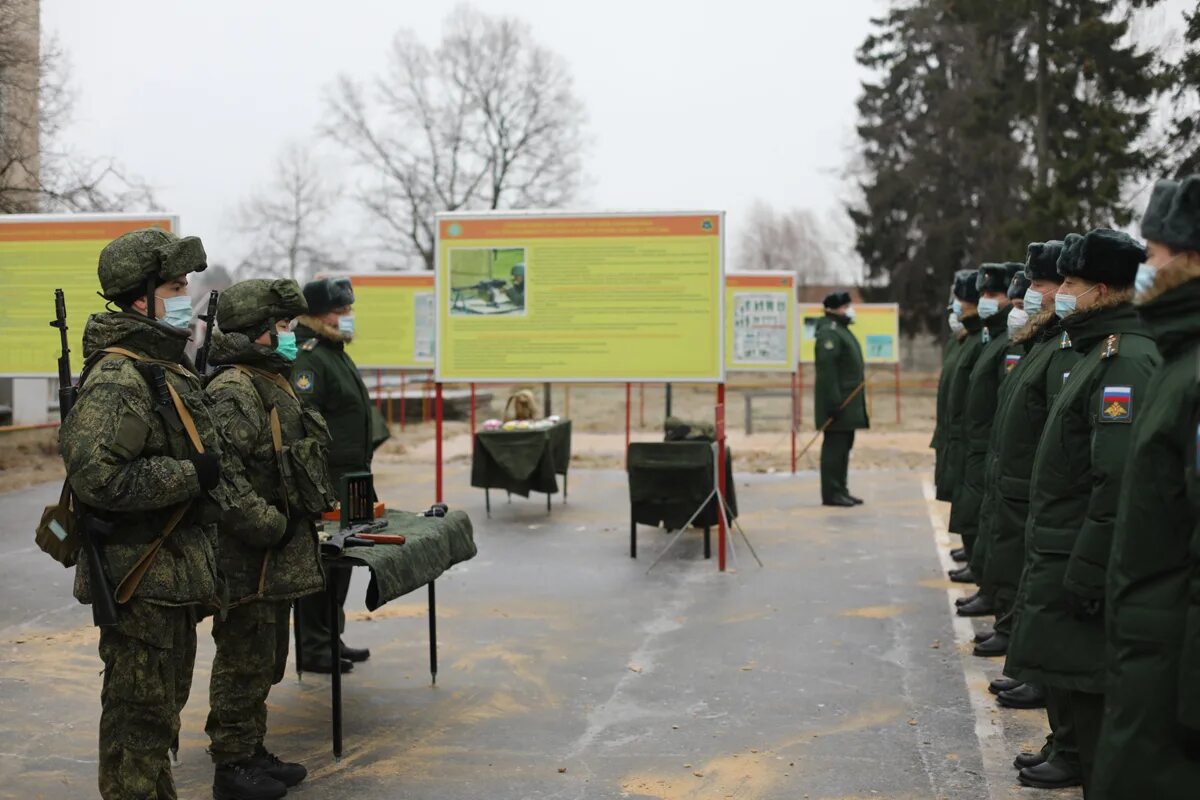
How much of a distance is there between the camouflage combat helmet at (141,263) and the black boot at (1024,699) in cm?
404

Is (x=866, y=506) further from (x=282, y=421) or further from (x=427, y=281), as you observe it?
(x=282, y=421)

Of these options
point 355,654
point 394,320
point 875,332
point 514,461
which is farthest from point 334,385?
point 875,332

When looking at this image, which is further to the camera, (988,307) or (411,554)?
(988,307)

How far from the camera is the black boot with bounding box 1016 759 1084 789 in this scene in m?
4.80

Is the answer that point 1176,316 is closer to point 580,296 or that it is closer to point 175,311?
point 175,311

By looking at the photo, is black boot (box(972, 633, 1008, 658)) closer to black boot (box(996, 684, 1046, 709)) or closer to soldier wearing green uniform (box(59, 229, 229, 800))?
black boot (box(996, 684, 1046, 709))

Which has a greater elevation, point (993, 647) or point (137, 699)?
point (137, 699)

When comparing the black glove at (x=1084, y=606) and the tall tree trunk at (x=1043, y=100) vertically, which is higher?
the tall tree trunk at (x=1043, y=100)

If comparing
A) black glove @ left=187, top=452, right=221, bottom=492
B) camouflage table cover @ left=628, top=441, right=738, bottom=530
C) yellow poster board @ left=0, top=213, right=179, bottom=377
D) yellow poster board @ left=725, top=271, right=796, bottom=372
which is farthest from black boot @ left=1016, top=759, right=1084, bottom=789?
yellow poster board @ left=725, top=271, right=796, bottom=372

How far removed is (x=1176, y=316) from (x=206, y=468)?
110 inches

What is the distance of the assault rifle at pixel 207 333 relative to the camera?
4914mm

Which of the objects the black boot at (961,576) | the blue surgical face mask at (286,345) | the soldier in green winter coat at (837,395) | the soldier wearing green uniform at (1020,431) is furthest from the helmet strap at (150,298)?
the soldier in green winter coat at (837,395)

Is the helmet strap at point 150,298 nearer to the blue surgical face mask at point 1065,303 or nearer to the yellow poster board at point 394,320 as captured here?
the blue surgical face mask at point 1065,303

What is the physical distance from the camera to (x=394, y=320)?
1773cm
